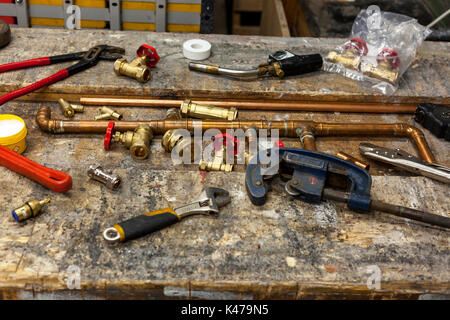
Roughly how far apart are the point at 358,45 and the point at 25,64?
174cm

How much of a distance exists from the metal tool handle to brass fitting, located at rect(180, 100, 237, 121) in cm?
63

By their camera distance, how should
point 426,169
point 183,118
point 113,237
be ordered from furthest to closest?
point 183,118 < point 426,169 < point 113,237

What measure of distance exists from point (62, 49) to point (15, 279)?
142 centimetres

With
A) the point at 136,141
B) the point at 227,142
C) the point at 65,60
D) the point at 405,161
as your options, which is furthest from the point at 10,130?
the point at 405,161

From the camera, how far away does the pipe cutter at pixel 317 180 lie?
176 centimetres

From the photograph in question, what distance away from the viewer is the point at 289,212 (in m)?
1.79

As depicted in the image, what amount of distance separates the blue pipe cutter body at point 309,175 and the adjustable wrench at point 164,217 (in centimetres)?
13

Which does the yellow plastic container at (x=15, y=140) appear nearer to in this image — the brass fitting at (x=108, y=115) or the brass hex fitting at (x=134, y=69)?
the brass fitting at (x=108, y=115)

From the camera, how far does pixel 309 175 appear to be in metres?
1.82

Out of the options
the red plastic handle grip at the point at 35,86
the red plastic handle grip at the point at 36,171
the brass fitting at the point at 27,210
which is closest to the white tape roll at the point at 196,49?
the red plastic handle grip at the point at 35,86

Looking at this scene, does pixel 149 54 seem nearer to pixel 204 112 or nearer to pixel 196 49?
pixel 196 49

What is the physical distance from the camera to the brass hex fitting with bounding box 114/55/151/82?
2.29 m

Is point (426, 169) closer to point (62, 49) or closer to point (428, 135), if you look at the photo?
point (428, 135)

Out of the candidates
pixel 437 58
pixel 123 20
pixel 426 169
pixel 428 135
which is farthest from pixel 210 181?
pixel 123 20
